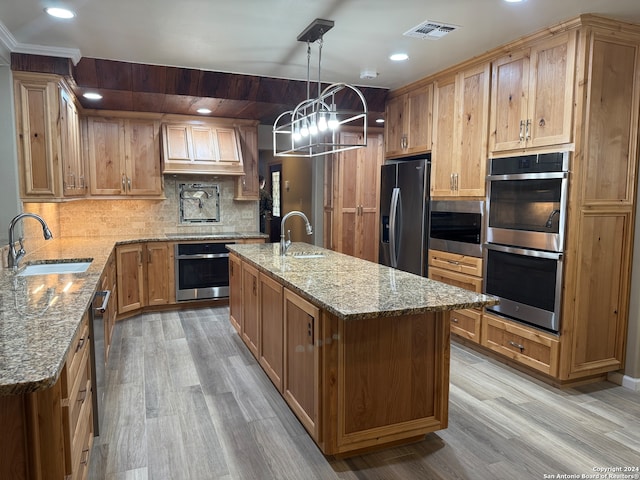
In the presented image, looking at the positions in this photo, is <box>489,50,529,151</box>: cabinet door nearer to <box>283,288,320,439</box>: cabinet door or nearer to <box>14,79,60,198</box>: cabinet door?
<box>283,288,320,439</box>: cabinet door

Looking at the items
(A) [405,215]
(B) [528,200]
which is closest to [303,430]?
(B) [528,200]

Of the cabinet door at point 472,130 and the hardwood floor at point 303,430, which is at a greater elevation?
the cabinet door at point 472,130

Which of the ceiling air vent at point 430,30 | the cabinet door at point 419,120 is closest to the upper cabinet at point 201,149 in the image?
the cabinet door at point 419,120

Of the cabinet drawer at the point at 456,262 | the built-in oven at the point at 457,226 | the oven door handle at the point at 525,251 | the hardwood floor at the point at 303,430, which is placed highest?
the built-in oven at the point at 457,226

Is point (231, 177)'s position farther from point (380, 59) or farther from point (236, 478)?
point (236, 478)

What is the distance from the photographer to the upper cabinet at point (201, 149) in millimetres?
5328

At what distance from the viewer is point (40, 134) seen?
140 inches

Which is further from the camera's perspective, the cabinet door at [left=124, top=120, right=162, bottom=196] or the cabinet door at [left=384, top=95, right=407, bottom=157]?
the cabinet door at [left=124, top=120, right=162, bottom=196]

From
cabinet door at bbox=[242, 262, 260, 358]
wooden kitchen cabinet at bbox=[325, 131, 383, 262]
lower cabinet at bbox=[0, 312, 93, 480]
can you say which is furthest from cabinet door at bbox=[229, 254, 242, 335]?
lower cabinet at bbox=[0, 312, 93, 480]

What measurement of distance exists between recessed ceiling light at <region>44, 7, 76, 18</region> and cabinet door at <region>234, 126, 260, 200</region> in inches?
114

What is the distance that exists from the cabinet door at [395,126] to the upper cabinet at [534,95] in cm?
121

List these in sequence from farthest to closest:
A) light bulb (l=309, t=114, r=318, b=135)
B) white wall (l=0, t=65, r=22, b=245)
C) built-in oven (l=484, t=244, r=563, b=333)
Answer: white wall (l=0, t=65, r=22, b=245)
built-in oven (l=484, t=244, r=563, b=333)
light bulb (l=309, t=114, r=318, b=135)

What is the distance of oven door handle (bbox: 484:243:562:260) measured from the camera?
3084 mm

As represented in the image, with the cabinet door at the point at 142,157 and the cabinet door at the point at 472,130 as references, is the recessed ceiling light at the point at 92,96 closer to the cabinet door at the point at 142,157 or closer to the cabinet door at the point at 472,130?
the cabinet door at the point at 142,157
